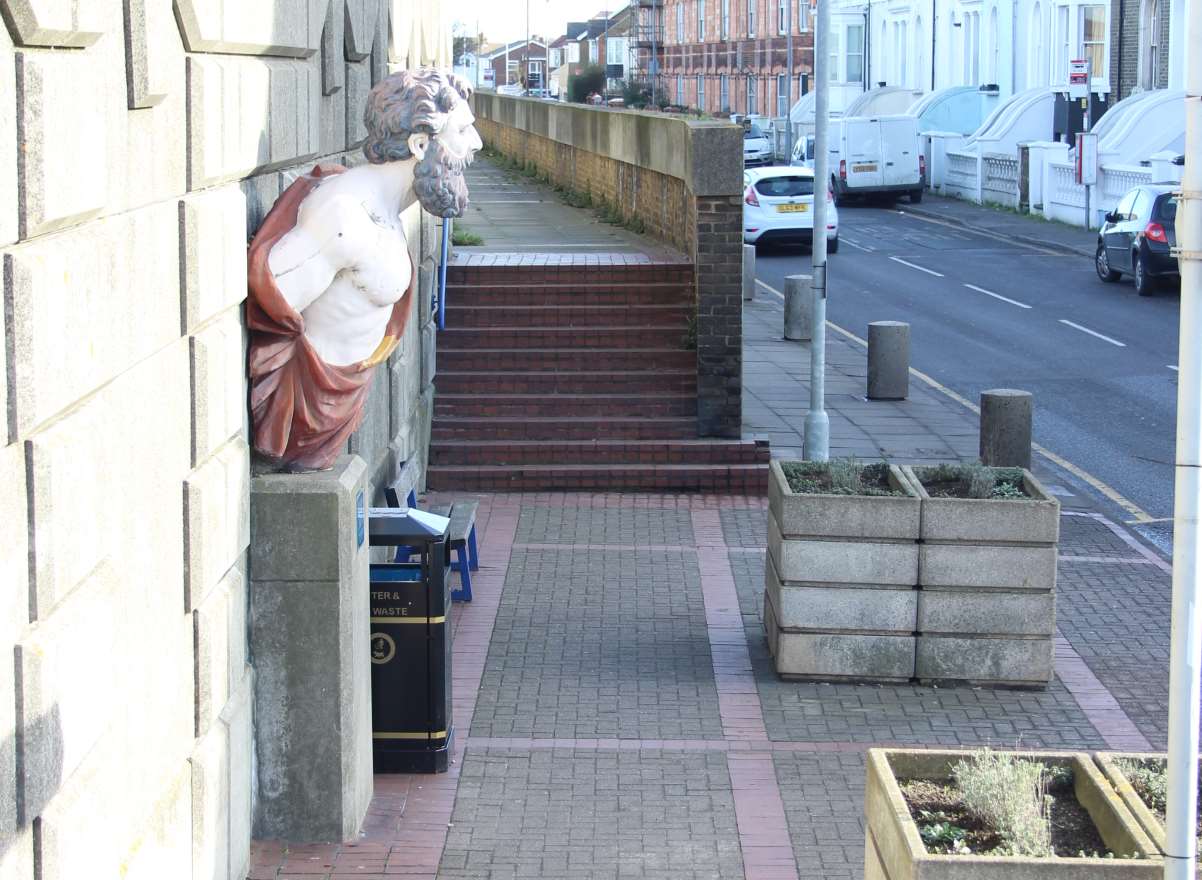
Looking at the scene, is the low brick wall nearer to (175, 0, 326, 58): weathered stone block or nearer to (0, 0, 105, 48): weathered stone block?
(175, 0, 326, 58): weathered stone block

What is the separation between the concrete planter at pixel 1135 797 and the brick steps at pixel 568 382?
30.5 feet

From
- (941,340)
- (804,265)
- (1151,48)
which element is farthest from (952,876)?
(1151,48)

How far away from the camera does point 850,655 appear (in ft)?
29.0

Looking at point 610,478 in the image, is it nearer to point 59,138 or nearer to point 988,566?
point 988,566

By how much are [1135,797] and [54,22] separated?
3605 millimetres

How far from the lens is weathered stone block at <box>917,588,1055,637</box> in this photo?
341 inches

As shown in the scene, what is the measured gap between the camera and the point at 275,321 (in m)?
6.51

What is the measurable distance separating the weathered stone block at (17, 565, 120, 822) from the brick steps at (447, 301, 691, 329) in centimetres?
1104

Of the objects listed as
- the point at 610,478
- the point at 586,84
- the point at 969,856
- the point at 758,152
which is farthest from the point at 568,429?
the point at 586,84

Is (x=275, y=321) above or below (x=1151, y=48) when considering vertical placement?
below

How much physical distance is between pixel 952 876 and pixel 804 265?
2860 centimetres

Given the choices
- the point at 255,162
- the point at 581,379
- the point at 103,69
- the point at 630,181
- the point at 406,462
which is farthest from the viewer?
the point at 630,181

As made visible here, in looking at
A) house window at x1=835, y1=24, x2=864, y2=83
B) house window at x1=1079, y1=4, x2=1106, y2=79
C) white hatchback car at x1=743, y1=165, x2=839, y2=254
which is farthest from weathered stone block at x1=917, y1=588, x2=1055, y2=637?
house window at x1=835, y1=24, x2=864, y2=83

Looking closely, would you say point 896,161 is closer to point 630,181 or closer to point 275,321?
point 630,181
